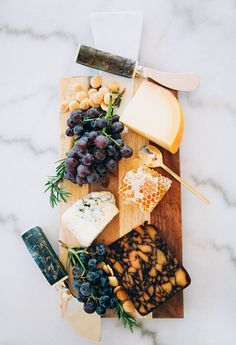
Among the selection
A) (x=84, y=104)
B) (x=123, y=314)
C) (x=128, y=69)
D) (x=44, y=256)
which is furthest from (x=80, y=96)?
(x=123, y=314)

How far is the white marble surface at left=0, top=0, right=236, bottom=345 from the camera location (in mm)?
1132

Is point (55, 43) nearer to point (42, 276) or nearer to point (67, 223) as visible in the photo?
point (67, 223)


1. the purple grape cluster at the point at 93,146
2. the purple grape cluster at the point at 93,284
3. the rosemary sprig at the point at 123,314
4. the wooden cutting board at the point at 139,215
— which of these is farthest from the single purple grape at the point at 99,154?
the rosemary sprig at the point at 123,314

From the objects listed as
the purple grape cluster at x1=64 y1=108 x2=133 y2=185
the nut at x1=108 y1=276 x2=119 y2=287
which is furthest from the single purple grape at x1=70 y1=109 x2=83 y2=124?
the nut at x1=108 y1=276 x2=119 y2=287

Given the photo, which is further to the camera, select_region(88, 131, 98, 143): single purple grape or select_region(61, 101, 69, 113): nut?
select_region(61, 101, 69, 113): nut

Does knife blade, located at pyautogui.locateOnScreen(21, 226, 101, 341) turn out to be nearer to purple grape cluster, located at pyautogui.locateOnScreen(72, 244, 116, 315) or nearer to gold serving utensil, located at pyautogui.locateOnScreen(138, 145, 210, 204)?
purple grape cluster, located at pyautogui.locateOnScreen(72, 244, 116, 315)

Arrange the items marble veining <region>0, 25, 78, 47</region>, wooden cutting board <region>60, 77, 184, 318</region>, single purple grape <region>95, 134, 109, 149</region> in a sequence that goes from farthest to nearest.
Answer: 1. marble veining <region>0, 25, 78, 47</region>
2. wooden cutting board <region>60, 77, 184, 318</region>
3. single purple grape <region>95, 134, 109, 149</region>

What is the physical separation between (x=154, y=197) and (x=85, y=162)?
0.60 feet

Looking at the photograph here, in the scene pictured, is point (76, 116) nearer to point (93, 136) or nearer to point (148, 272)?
point (93, 136)

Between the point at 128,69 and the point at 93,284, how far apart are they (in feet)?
1.62

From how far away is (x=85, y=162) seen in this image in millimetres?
990

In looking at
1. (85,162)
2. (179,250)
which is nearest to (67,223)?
(85,162)

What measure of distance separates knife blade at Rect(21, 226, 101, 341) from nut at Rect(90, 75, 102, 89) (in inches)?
14.1

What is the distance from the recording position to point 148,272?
1.04 meters
